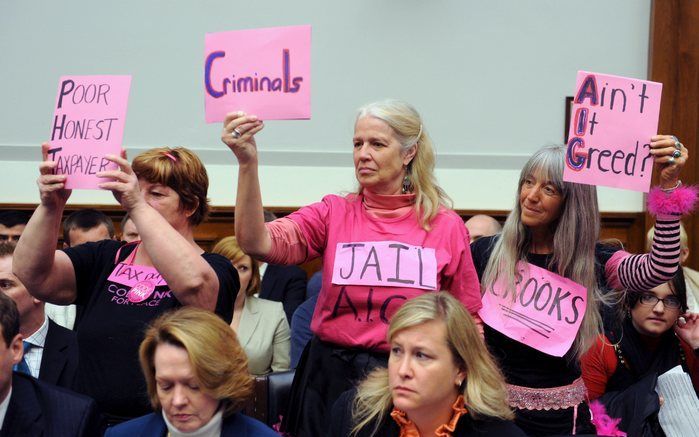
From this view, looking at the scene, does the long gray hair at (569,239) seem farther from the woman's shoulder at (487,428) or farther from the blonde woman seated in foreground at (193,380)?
the blonde woman seated in foreground at (193,380)

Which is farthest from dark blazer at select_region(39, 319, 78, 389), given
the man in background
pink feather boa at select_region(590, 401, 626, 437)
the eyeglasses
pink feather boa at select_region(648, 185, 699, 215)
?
the eyeglasses

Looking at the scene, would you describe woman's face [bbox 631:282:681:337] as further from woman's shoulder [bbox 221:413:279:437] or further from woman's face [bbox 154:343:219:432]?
woman's face [bbox 154:343:219:432]

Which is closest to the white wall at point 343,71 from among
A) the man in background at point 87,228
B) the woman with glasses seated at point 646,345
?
the man in background at point 87,228

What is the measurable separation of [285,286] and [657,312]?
2.33m

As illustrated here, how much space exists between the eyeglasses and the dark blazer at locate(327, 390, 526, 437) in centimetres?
148

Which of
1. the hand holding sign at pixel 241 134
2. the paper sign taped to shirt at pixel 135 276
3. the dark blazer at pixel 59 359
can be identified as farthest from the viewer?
the dark blazer at pixel 59 359

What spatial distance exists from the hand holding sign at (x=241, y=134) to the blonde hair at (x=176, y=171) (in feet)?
1.20

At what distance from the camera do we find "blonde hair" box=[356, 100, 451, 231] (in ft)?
10.5

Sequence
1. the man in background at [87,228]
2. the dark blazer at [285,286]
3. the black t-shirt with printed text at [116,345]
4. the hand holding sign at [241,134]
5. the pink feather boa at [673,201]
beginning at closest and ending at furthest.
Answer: the hand holding sign at [241,134] < the black t-shirt with printed text at [116,345] < the pink feather boa at [673,201] < the man in background at [87,228] < the dark blazer at [285,286]

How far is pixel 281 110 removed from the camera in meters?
3.01

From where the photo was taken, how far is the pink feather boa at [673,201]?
3.22m

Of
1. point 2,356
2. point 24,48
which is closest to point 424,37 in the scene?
point 24,48

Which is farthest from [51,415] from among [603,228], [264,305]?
[603,228]

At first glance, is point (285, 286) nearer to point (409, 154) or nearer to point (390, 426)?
point (409, 154)
